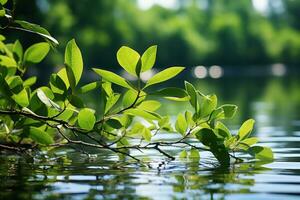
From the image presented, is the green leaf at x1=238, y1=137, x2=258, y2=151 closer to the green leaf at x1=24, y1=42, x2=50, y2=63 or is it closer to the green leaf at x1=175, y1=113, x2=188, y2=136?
the green leaf at x1=175, y1=113, x2=188, y2=136

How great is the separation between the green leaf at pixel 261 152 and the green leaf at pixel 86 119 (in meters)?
1.13

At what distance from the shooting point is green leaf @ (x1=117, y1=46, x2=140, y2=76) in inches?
139

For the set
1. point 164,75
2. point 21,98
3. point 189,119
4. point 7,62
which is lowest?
point 189,119

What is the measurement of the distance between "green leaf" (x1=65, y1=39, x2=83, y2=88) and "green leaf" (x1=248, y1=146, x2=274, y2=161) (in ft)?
4.43

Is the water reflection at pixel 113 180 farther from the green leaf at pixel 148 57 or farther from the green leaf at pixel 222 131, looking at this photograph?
the green leaf at pixel 148 57

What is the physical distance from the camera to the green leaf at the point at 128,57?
11.6 ft

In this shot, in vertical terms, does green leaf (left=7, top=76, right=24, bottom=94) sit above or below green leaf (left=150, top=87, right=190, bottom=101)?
above

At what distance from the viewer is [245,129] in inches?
165

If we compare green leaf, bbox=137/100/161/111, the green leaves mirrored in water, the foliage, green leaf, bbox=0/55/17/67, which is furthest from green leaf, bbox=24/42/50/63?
green leaf, bbox=137/100/161/111

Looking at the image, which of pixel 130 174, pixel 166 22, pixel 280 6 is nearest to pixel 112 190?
pixel 130 174

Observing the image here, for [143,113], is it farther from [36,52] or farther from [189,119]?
[36,52]

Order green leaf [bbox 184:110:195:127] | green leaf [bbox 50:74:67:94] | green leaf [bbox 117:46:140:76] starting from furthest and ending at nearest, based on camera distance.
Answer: green leaf [bbox 184:110:195:127], green leaf [bbox 50:74:67:94], green leaf [bbox 117:46:140:76]

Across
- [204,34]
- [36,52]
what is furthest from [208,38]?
[36,52]

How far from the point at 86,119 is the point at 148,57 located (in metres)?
0.62
